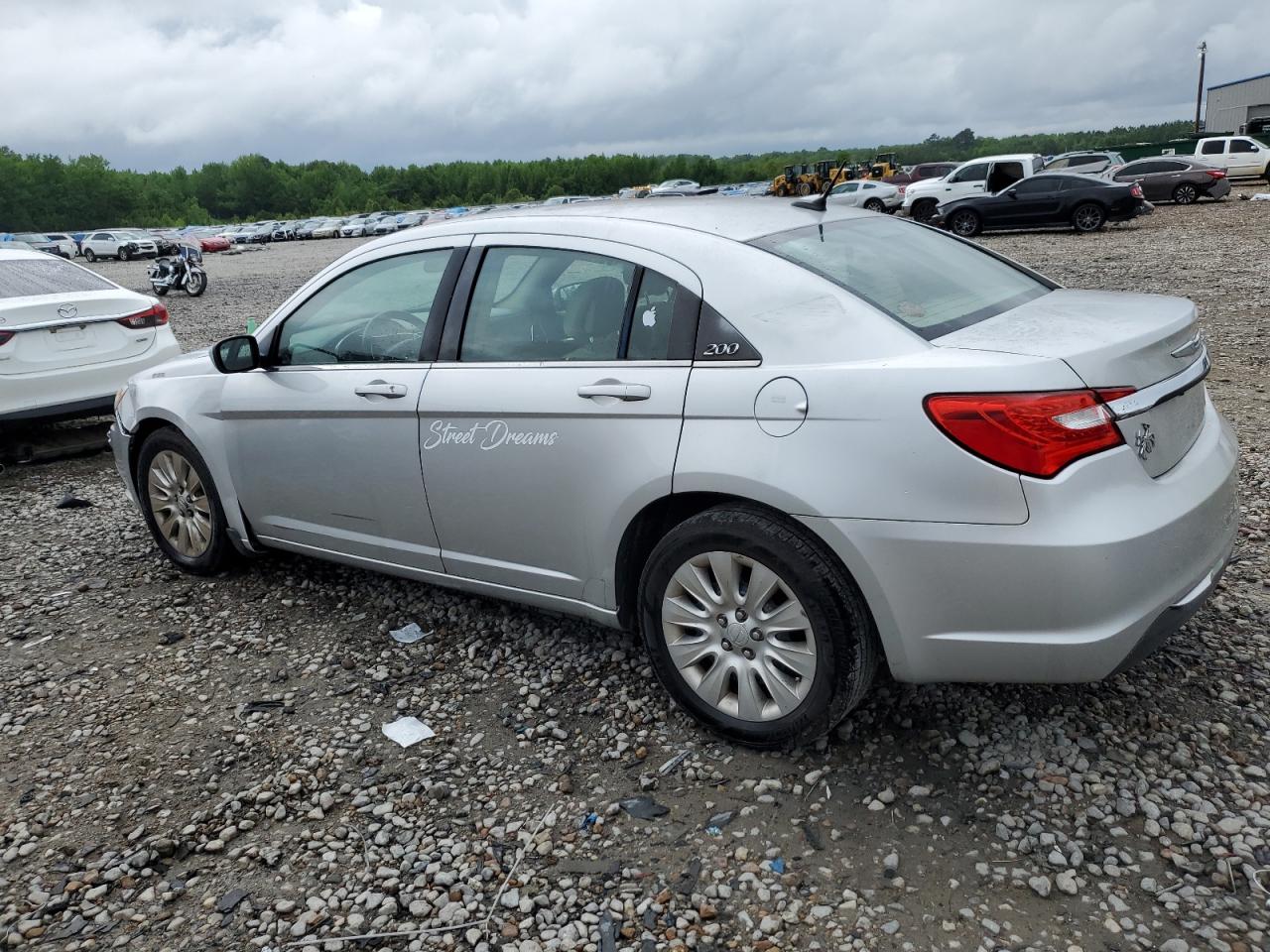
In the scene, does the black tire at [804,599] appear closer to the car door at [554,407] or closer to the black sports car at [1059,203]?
the car door at [554,407]

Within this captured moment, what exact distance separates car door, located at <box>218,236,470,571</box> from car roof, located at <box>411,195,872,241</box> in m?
0.22

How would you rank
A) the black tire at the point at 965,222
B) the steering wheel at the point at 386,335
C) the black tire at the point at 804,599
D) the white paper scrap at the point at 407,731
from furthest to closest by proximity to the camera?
the black tire at the point at 965,222 → the steering wheel at the point at 386,335 → the white paper scrap at the point at 407,731 → the black tire at the point at 804,599

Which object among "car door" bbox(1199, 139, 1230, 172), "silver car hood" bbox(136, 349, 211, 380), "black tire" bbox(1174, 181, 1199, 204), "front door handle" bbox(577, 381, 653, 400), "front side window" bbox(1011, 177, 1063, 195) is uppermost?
"front door handle" bbox(577, 381, 653, 400)

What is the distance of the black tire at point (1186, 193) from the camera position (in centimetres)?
2670

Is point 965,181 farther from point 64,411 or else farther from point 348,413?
point 348,413

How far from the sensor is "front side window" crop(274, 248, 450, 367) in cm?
388

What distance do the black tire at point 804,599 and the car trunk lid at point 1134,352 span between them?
719 millimetres

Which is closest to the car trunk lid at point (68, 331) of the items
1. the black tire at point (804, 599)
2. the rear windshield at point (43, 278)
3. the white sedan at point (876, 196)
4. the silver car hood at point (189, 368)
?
the rear windshield at point (43, 278)

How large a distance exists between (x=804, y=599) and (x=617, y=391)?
0.89 meters

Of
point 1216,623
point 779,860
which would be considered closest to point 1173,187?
point 1216,623

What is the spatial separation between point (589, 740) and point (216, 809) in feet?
3.96

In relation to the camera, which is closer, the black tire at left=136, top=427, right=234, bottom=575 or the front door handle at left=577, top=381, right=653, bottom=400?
the front door handle at left=577, top=381, right=653, bottom=400

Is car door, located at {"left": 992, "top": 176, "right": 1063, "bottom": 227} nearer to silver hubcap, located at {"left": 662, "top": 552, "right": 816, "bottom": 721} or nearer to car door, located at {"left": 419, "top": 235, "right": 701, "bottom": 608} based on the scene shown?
car door, located at {"left": 419, "top": 235, "right": 701, "bottom": 608}

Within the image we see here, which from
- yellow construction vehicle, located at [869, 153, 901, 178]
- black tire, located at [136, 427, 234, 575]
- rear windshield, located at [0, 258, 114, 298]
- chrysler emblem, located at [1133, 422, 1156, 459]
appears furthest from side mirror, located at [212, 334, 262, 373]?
yellow construction vehicle, located at [869, 153, 901, 178]
